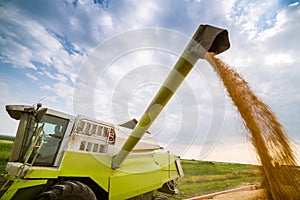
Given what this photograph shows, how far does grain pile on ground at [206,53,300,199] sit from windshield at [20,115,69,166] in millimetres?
2856

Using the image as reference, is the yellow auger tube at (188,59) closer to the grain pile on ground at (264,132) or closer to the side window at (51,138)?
the grain pile on ground at (264,132)

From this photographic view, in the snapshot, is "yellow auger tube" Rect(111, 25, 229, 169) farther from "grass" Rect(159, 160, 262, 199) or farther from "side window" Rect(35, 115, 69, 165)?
"grass" Rect(159, 160, 262, 199)

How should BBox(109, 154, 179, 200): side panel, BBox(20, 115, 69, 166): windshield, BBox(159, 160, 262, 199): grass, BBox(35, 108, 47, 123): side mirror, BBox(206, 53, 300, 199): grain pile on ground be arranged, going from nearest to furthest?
BBox(35, 108, 47, 123): side mirror < BBox(20, 115, 69, 166): windshield < BBox(206, 53, 300, 199): grain pile on ground < BBox(109, 154, 179, 200): side panel < BBox(159, 160, 262, 199): grass

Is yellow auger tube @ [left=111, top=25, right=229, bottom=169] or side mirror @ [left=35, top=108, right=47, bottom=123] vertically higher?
yellow auger tube @ [left=111, top=25, right=229, bottom=169]

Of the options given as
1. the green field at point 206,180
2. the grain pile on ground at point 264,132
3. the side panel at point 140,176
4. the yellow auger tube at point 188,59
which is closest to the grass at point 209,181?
the green field at point 206,180

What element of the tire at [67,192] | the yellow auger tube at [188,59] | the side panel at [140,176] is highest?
the yellow auger tube at [188,59]

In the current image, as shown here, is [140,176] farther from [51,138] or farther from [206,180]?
[206,180]

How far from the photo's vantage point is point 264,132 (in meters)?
3.58

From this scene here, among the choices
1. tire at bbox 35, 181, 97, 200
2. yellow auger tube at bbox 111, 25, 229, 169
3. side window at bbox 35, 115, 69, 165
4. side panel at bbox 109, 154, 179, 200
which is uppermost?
yellow auger tube at bbox 111, 25, 229, 169

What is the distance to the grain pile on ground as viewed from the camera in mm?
3430

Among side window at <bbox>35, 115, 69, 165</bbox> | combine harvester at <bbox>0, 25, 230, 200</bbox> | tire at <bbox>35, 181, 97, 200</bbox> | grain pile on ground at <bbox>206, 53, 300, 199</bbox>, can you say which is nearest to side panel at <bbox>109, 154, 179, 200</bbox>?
combine harvester at <bbox>0, 25, 230, 200</bbox>

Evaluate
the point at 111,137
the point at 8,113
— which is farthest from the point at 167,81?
the point at 8,113

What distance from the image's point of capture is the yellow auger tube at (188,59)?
8.02 ft

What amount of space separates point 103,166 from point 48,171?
97 centimetres
